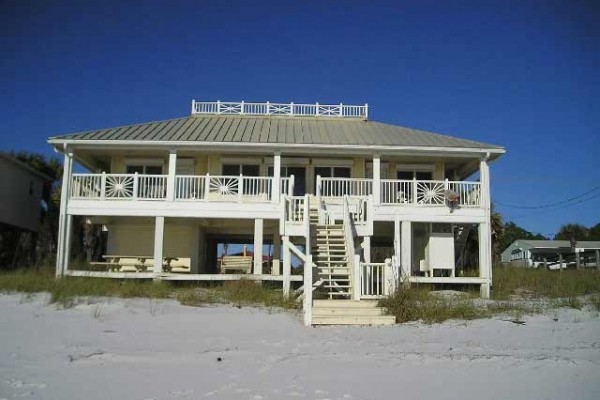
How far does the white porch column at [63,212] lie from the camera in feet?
66.6

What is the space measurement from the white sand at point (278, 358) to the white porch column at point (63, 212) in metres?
7.14

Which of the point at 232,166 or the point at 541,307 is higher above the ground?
the point at 232,166

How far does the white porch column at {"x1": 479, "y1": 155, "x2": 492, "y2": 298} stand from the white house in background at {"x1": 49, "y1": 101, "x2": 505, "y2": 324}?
0.12ft

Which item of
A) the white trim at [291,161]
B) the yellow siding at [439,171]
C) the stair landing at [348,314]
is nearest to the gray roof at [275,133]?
the white trim at [291,161]

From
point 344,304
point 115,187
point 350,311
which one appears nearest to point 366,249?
point 344,304

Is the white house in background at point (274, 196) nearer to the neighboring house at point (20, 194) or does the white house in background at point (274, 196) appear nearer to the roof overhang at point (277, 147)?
the roof overhang at point (277, 147)

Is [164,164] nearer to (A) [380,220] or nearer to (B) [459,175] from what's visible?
(A) [380,220]

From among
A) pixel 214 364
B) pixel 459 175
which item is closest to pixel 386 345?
pixel 214 364

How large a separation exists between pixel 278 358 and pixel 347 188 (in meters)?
13.6

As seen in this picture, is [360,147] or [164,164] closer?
[360,147]

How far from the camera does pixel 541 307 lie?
1530 cm

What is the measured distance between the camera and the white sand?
303 inches

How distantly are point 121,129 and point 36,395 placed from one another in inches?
655

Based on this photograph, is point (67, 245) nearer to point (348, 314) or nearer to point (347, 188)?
point (347, 188)
